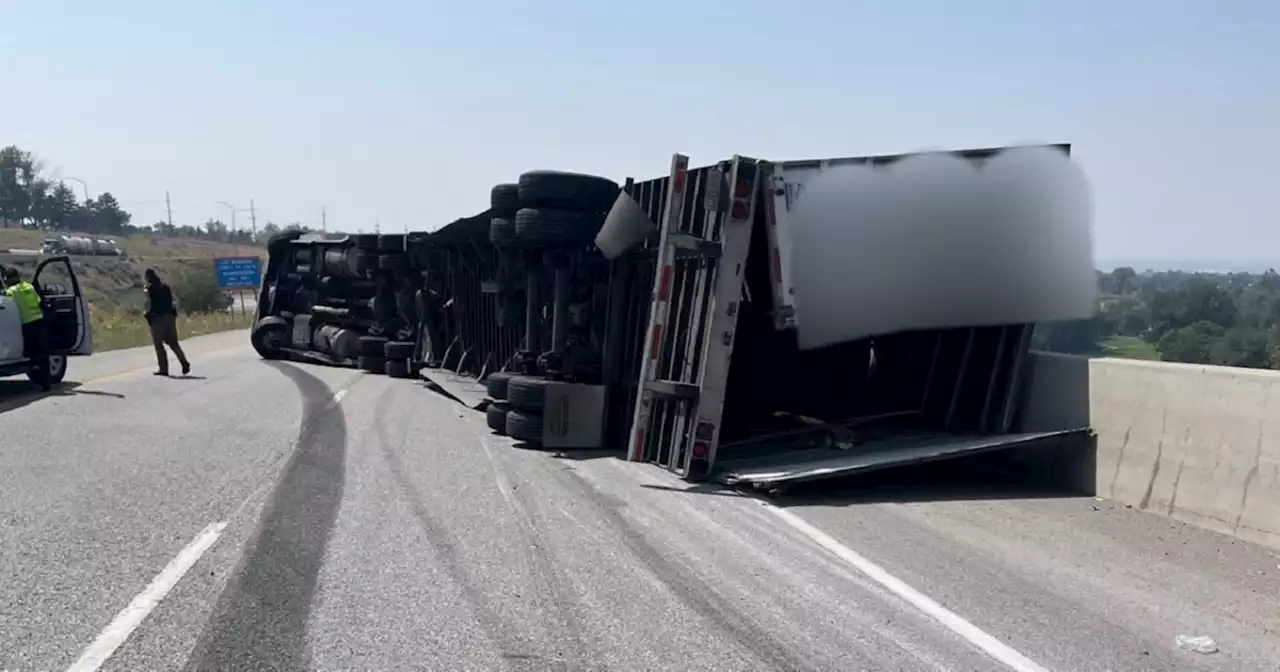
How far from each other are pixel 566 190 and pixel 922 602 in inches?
326

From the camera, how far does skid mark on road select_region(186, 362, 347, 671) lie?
17.5ft

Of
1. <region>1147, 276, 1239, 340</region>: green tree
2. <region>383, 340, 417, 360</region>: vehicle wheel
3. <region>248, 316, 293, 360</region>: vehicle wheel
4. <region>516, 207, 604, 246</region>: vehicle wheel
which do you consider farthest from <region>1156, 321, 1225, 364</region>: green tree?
<region>248, 316, 293, 360</region>: vehicle wheel

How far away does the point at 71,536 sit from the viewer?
297 inches

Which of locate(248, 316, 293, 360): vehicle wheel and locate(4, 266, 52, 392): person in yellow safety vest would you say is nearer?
locate(4, 266, 52, 392): person in yellow safety vest

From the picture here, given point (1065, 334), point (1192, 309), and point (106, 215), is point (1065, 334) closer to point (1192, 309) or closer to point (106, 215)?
point (1192, 309)

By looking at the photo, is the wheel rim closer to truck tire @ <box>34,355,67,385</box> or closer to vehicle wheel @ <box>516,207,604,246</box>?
truck tire @ <box>34,355,67,385</box>

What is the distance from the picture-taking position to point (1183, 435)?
886cm

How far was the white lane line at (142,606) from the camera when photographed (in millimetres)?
5188

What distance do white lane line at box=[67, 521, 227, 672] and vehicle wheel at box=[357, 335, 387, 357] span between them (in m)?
15.5

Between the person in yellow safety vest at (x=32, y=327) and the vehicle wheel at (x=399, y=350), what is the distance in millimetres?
6350

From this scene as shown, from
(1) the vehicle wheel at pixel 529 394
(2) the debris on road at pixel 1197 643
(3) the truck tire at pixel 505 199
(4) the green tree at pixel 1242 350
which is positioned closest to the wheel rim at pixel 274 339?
(3) the truck tire at pixel 505 199

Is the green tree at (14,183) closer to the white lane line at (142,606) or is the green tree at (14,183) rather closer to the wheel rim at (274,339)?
the wheel rim at (274,339)

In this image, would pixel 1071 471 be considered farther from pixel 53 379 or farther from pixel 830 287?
pixel 53 379

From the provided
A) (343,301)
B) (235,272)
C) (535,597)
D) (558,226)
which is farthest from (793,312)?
(235,272)
